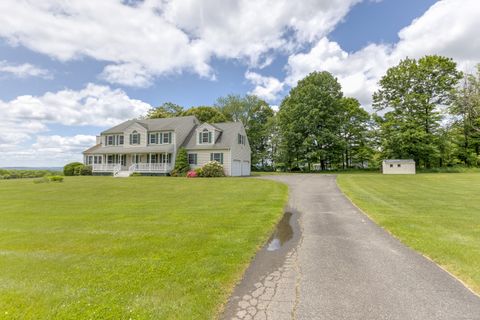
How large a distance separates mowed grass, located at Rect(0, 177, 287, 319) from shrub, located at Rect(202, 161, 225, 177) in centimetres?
1509

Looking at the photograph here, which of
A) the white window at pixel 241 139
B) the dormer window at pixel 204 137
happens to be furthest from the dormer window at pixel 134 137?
the white window at pixel 241 139

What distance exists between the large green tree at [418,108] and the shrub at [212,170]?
1026 inches

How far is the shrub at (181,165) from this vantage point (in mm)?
27875

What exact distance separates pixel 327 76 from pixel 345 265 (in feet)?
133

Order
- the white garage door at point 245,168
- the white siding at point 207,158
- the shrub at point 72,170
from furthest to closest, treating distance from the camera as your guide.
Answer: the shrub at point 72,170, the white garage door at point 245,168, the white siding at point 207,158

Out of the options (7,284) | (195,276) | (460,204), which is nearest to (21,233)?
(7,284)

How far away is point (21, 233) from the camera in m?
7.05

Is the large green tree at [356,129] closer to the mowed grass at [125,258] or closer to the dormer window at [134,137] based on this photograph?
the dormer window at [134,137]

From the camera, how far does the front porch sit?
29.1m

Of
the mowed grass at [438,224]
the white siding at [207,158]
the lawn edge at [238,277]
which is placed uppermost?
the white siding at [207,158]

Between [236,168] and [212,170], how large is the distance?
434 cm

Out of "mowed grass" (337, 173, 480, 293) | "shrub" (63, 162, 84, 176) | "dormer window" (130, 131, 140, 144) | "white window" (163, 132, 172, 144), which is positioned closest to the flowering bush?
"white window" (163, 132, 172, 144)

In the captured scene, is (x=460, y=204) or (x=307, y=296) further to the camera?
(x=460, y=204)

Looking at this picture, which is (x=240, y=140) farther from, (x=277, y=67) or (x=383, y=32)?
(x=383, y=32)
